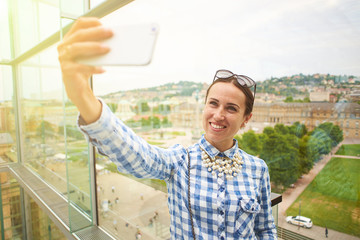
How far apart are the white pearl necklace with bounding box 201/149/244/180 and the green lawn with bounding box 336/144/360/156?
15.9 ft

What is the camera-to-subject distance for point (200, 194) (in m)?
0.71

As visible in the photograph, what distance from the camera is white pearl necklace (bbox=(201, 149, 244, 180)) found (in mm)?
737

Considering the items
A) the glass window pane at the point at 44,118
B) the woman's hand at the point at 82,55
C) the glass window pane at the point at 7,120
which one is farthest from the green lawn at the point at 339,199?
the woman's hand at the point at 82,55

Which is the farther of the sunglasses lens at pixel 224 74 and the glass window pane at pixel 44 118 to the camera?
the glass window pane at pixel 44 118

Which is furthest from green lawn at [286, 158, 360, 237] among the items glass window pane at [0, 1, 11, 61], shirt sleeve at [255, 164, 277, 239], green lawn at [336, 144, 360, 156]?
glass window pane at [0, 1, 11, 61]

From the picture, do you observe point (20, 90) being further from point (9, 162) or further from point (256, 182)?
point (256, 182)

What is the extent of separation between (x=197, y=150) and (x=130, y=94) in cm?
1036

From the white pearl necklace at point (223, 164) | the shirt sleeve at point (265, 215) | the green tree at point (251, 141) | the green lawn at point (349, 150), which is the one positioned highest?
the white pearl necklace at point (223, 164)

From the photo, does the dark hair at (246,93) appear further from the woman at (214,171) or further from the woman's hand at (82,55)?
the woman's hand at (82,55)

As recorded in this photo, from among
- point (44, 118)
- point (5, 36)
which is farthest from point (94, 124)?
point (5, 36)

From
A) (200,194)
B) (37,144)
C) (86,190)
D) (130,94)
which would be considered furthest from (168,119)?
(200,194)

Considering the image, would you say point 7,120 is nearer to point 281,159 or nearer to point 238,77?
point 238,77

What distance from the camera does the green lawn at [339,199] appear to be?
5.54 meters

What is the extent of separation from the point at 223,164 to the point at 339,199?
809 cm
